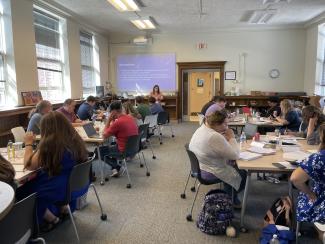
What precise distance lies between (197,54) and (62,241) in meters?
8.76

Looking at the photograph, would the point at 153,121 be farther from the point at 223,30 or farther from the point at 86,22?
the point at 223,30

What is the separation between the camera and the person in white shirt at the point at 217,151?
2.78 m

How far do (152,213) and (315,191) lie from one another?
177 centimetres

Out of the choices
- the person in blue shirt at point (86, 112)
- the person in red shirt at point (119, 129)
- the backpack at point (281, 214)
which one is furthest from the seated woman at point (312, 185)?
the person in blue shirt at point (86, 112)

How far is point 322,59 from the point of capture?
8.70 m

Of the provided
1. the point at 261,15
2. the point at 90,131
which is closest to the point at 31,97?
the point at 90,131

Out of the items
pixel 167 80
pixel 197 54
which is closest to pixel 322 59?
pixel 197 54

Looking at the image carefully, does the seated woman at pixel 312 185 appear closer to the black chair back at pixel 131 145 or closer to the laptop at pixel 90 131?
the black chair back at pixel 131 145

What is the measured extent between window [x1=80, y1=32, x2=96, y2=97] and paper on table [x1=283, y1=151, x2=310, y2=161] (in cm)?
708

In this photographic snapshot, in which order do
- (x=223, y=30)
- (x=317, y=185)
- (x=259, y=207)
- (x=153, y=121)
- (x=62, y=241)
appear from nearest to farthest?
(x=317, y=185) → (x=62, y=241) → (x=259, y=207) → (x=153, y=121) → (x=223, y=30)

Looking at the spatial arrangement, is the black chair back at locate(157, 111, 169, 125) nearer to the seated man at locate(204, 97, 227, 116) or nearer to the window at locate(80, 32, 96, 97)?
the seated man at locate(204, 97, 227, 116)

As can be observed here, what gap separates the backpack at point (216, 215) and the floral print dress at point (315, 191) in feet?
2.39

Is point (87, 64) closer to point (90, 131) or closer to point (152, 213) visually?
point (90, 131)

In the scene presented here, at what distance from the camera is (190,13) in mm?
7773
